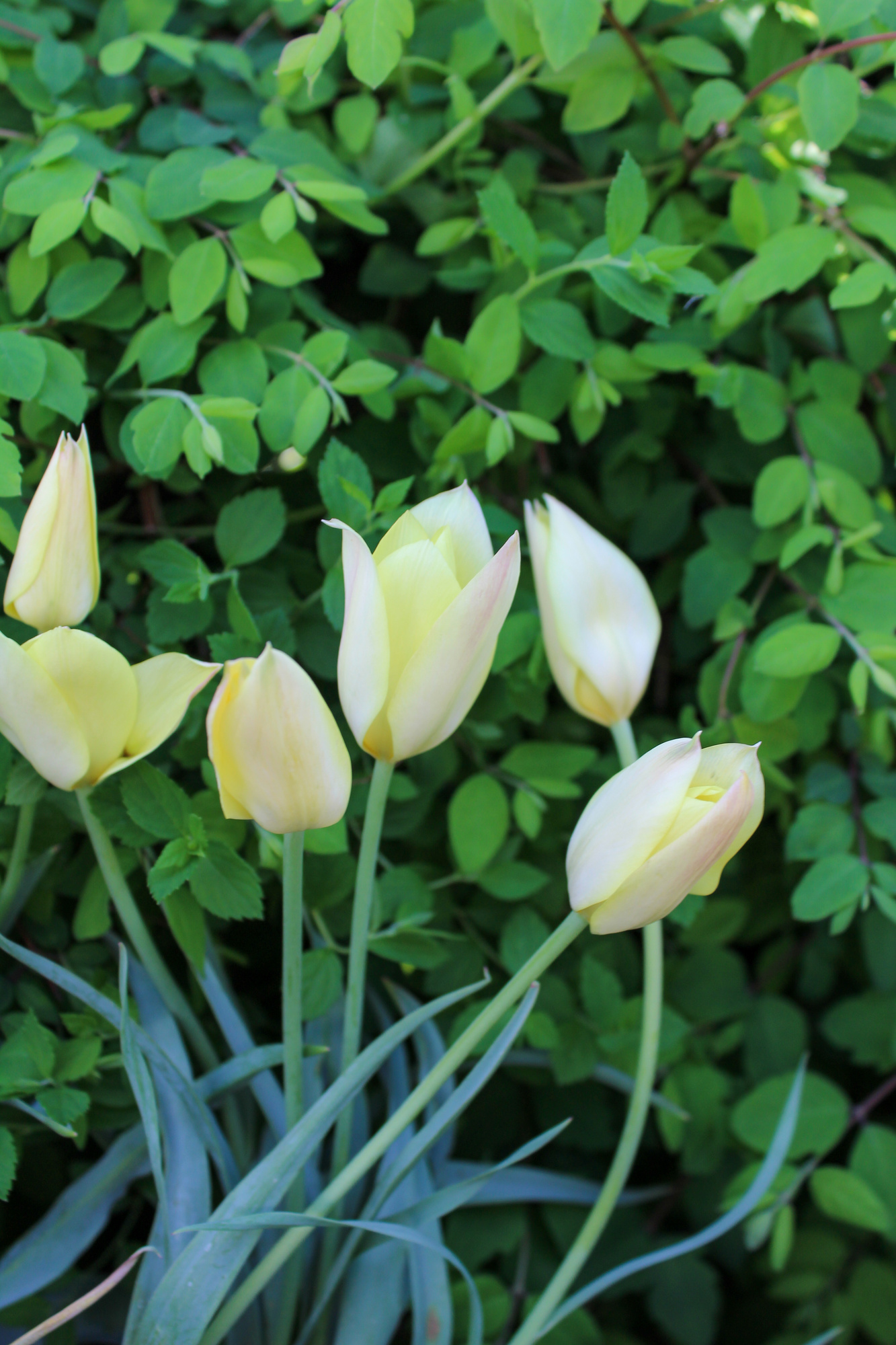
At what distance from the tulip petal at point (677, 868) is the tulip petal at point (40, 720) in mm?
216

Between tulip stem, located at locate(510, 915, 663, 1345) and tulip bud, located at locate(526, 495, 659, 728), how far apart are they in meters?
0.12

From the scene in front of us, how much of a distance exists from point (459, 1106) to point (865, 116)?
1.97 ft

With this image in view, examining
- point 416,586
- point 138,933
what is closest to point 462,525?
point 416,586

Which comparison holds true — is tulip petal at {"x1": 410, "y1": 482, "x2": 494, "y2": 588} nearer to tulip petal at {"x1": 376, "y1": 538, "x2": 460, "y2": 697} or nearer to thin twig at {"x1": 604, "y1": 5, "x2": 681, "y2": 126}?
tulip petal at {"x1": 376, "y1": 538, "x2": 460, "y2": 697}

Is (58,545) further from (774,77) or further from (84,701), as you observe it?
(774,77)

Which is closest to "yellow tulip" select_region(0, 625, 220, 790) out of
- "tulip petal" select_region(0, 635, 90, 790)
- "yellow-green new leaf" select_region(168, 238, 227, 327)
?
"tulip petal" select_region(0, 635, 90, 790)

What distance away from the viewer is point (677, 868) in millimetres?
343

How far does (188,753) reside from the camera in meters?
0.51

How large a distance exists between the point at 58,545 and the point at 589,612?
24cm

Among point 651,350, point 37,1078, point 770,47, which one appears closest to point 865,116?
point 770,47

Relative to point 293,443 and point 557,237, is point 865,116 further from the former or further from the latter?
point 293,443

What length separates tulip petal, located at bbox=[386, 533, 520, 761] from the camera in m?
0.34

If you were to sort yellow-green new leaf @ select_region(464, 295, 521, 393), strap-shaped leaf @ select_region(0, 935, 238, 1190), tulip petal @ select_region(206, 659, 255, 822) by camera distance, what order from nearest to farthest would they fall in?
tulip petal @ select_region(206, 659, 255, 822), strap-shaped leaf @ select_region(0, 935, 238, 1190), yellow-green new leaf @ select_region(464, 295, 521, 393)

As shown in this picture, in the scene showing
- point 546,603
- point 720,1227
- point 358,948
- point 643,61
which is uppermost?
point 643,61
